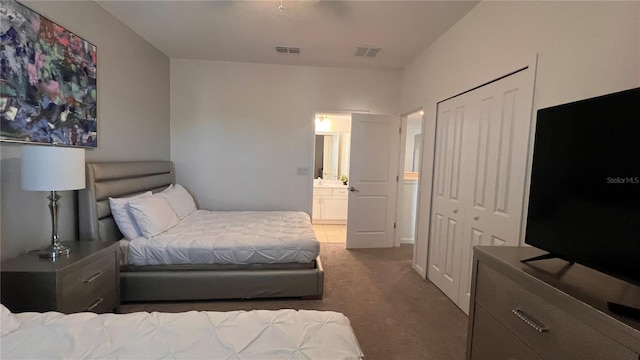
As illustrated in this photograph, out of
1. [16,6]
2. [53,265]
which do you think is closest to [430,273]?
[53,265]

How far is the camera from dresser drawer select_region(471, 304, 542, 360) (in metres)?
1.17

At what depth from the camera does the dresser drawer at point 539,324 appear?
0.87 m

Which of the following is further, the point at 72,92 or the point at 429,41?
the point at 429,41

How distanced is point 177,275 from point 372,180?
2.84m

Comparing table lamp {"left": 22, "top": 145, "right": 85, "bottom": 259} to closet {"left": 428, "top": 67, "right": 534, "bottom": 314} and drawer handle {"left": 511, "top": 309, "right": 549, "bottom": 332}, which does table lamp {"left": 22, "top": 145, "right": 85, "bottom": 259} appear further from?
closet {"left": 428, "top": 67, "right": 534, "bottom": 314}

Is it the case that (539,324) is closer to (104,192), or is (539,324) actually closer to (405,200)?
(104,192)

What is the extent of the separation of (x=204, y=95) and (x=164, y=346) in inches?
142

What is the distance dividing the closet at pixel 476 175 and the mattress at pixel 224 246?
1326 mm

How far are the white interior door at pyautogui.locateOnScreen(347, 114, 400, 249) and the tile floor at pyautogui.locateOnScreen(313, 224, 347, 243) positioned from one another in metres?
0.55

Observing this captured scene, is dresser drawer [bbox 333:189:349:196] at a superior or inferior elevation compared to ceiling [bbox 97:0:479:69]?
inferior

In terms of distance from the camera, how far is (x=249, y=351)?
1.07 meters

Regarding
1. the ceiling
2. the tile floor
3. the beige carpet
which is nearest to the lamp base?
the beige carpet

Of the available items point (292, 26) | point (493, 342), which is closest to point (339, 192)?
point (292, 26)

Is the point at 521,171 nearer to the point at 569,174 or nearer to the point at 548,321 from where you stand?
the point at 569,174
